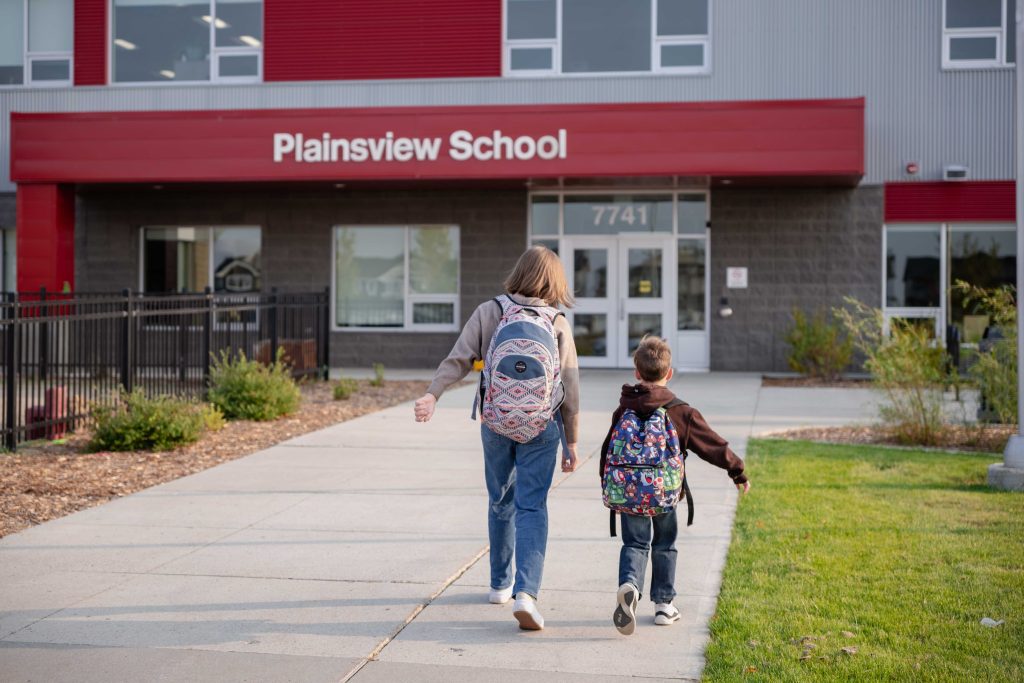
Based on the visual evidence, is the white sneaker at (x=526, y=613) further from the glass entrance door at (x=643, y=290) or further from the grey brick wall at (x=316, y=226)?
the grey brick wall at (x=316, y=226)

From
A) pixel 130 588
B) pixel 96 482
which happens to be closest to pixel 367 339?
pixel 96 482

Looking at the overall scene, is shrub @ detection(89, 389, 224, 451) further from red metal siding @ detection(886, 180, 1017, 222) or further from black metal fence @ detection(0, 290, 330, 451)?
red metal siding @ detection(886, 180, 1017, 222)

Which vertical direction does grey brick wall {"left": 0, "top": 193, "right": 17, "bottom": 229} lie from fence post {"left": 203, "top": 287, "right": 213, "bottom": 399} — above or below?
above

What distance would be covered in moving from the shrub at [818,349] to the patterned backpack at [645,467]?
46.0ft

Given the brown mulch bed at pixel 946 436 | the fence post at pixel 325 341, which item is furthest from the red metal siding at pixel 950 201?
the fence post at pixel 325 341

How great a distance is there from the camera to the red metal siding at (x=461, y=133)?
17.9 m

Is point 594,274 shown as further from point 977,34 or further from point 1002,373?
point 1002,373

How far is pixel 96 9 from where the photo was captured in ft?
71.2

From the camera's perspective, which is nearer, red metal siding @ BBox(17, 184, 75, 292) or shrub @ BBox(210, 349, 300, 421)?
shrub @ BBox(210, 349, 300, 421)

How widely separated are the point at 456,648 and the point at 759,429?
7.92m

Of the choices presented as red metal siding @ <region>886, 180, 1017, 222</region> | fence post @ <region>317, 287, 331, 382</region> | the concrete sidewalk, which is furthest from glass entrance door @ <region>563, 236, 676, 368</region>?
the concrete sidewalk

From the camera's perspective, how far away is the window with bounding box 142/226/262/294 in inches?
865

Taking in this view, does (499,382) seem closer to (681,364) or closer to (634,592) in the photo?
(634,592)

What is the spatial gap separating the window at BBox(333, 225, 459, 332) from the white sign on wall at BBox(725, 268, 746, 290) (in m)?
4.86
